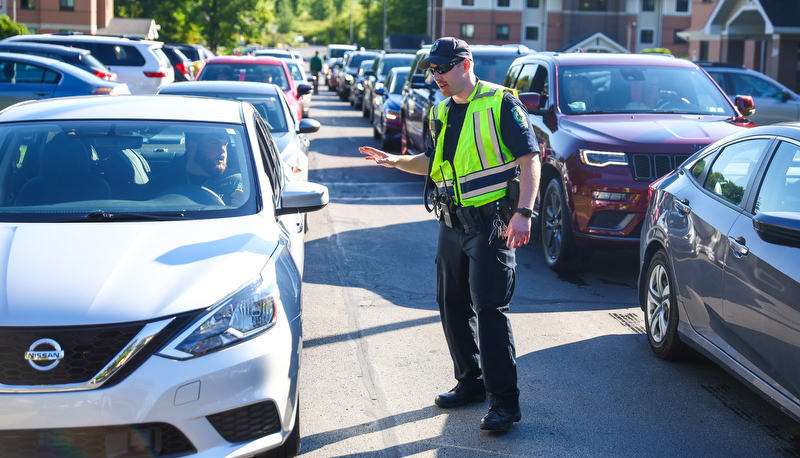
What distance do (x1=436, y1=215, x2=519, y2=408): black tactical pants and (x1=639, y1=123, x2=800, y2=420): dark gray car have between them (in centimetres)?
117

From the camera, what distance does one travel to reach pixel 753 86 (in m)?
16.8

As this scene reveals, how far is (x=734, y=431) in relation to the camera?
4539mm

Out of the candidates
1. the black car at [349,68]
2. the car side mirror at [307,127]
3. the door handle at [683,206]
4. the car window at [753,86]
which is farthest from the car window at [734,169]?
the black car at [349,68]

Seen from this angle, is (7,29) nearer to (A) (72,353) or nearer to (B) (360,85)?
(B) (360,85)

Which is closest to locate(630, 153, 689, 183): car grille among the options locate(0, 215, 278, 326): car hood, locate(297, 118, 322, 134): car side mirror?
locate(297, 118, 322, 134): car side mirror

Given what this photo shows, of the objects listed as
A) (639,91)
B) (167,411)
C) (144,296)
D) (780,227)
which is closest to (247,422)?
(167,411)

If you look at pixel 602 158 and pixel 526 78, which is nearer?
pixel 602 158

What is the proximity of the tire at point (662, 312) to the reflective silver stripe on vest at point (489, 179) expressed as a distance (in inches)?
64.6

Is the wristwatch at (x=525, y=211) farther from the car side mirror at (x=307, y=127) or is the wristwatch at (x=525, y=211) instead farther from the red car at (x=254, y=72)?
the red car at (x=254, y=72)

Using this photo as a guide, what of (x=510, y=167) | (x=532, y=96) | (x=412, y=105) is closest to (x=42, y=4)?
(x=412, y=105)

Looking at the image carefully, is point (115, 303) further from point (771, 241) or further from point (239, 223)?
point (771, 241)

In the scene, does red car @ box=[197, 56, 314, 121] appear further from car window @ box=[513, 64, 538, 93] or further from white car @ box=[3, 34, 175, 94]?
white car @ box=[3, 34, 175, 94]

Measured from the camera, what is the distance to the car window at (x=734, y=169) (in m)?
4.88

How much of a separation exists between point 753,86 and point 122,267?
15630mm
